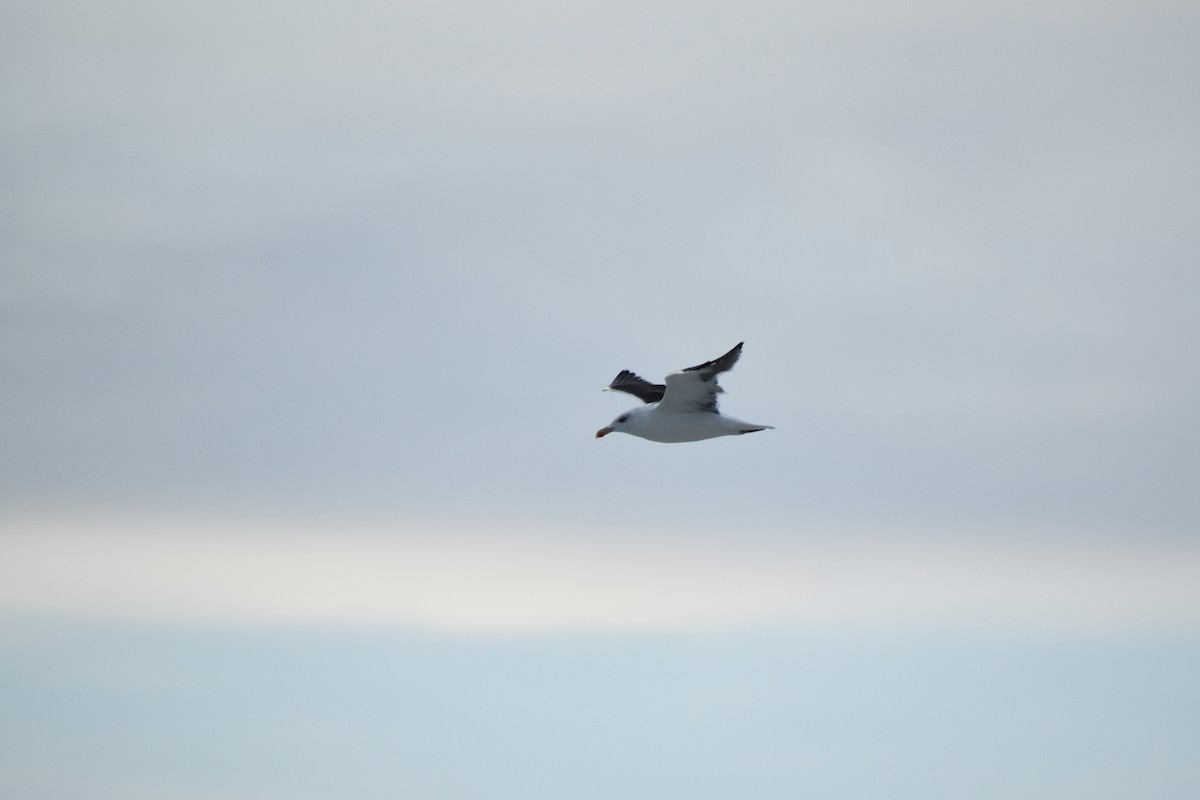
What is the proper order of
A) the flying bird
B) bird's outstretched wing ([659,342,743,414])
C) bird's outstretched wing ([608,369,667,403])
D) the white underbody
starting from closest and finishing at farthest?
1. bird's outstretched wing ([659,342,743,414])
2. the flying bird
3. the white underbody
4. bird's outstretched wing ([608,369,667,403])

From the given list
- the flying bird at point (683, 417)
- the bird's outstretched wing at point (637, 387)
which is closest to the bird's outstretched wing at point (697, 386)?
the flying bird at point (683, 417)

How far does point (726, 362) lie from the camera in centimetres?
3309

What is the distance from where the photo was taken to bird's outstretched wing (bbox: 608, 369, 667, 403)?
134 ft

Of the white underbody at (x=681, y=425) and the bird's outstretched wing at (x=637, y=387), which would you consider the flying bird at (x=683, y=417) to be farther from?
the bird's outstretched wing at (x=637, y=387)

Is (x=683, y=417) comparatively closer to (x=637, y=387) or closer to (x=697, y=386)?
(x=697, y=386)

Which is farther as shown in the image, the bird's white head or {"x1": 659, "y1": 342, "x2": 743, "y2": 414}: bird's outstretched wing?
the bird's white head

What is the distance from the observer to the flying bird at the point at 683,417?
114 feet

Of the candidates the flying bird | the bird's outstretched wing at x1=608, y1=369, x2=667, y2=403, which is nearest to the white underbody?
the flying bird

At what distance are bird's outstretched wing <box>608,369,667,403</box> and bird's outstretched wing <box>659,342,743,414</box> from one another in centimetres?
417

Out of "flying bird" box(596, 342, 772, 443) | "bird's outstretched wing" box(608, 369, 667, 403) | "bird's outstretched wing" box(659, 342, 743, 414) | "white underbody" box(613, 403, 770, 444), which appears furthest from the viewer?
"bird's outstretched wing" box(608, 369, 667, 403)

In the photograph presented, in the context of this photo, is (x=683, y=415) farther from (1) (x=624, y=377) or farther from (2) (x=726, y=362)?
(1) (x=624, y=377)

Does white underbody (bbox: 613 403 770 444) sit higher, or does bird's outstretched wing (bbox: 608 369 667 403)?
bird's outstretched wing (bbox: 608 369 667 403)

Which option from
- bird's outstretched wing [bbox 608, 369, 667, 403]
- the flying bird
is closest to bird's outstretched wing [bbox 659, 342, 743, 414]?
the flying bird

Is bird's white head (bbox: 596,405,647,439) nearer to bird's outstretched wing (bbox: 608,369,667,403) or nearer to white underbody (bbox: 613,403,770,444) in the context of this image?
white underbody (bbox: 613,403,770,444)
